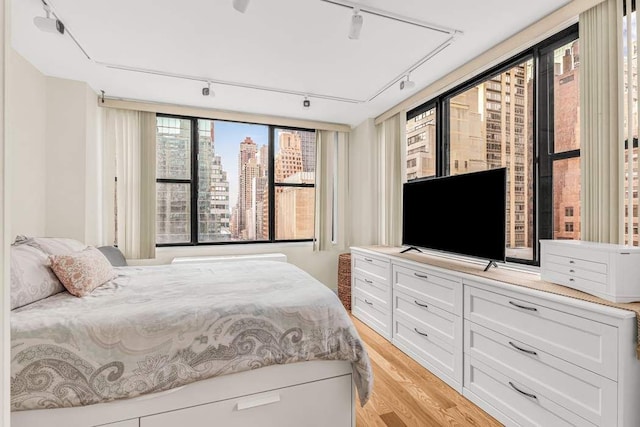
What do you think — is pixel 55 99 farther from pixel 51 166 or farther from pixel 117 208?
pixel 117 208

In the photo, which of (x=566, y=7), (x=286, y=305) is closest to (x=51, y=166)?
(x=286, y=305)

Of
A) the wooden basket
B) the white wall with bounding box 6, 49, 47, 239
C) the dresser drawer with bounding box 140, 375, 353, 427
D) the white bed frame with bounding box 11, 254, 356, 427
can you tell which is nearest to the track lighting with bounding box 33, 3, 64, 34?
the white wall with bounding box 6, 49, 47, 239

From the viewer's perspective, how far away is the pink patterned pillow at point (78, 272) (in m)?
1.79

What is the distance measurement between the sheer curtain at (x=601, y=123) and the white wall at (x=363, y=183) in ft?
8.09

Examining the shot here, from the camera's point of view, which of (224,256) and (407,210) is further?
(224,256)

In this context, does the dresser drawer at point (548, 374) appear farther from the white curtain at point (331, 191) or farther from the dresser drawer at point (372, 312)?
the white curtain at point (331, 191)

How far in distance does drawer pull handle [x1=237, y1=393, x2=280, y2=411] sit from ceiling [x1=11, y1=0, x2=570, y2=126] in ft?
7.61

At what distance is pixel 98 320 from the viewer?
142cm

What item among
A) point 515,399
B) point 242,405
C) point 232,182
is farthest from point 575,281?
point 232,182

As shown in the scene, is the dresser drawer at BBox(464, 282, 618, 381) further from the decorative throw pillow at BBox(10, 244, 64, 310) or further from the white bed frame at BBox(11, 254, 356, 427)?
the decorative throw pillow at BBox(10, 244, 64, 310)

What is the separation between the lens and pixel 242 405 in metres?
1.52

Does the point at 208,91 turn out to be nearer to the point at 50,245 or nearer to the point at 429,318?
the point at 50,245

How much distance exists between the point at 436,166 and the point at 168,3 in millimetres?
2778

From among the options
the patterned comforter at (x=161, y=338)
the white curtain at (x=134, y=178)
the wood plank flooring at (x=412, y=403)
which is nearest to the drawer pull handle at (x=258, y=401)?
the patterned comforter at (x=161, y=338)
